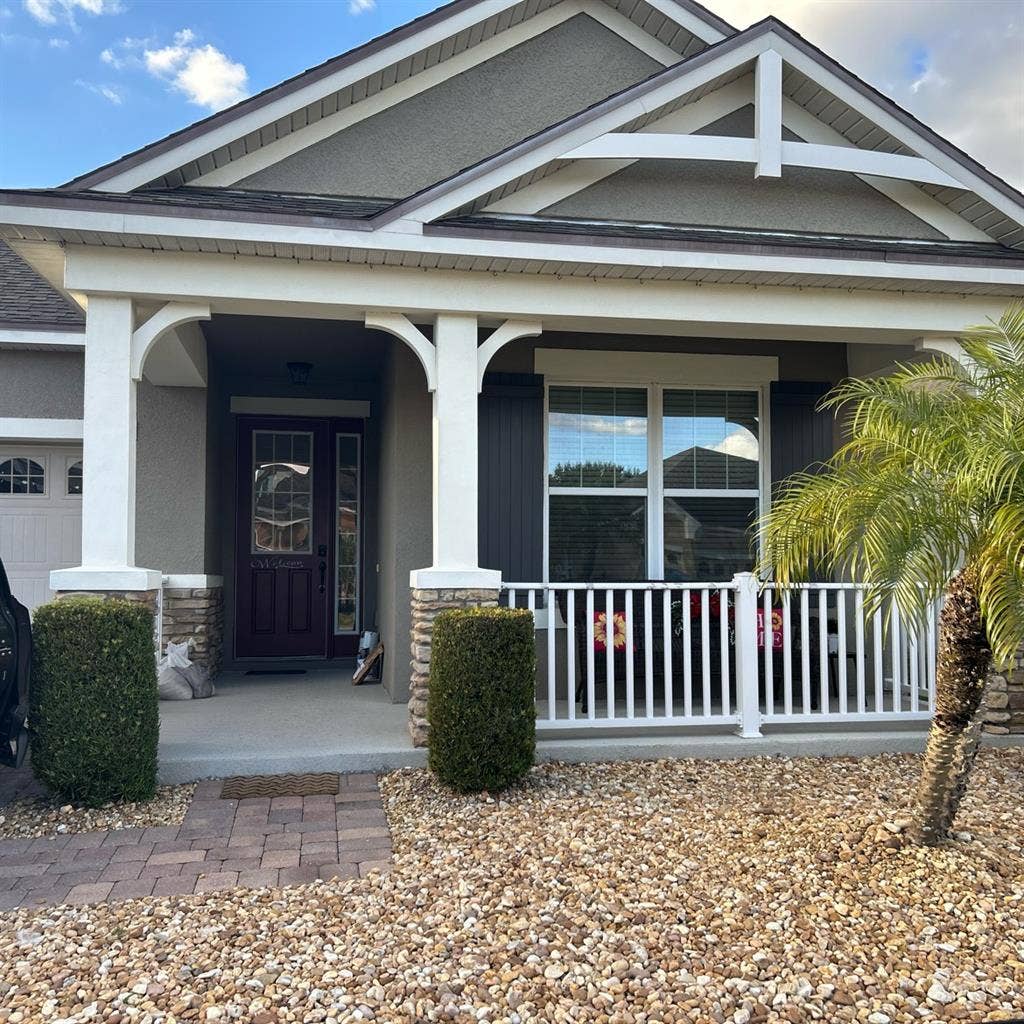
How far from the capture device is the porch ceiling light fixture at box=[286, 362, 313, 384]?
807 cm

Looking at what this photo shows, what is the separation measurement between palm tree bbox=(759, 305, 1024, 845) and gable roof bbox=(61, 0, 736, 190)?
459cm

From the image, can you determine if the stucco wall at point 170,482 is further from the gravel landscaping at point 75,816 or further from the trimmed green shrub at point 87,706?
the gravel landscaping at point 75,816

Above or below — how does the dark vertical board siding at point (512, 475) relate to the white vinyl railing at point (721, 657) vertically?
above

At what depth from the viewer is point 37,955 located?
114 inches

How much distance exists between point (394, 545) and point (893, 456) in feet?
13.2

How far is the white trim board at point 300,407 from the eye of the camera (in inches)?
340

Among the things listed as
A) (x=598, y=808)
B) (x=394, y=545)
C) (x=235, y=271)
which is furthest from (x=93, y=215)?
(x=598, y=808)

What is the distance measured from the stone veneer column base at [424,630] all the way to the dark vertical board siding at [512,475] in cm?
147

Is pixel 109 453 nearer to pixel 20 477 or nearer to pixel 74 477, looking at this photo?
pixel 74 477

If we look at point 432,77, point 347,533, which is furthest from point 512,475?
point 432,77

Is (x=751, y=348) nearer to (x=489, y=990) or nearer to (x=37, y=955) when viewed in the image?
(x=489, y=990)

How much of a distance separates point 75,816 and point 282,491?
4966 millimetres

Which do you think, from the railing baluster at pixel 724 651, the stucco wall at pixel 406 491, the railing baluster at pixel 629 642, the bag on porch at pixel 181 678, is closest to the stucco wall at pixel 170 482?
the bag on porch at pixel 181 678

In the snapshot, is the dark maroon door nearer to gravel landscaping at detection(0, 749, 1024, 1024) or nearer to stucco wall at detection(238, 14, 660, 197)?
stucco wall at detection(238, 14, 660, 197)
